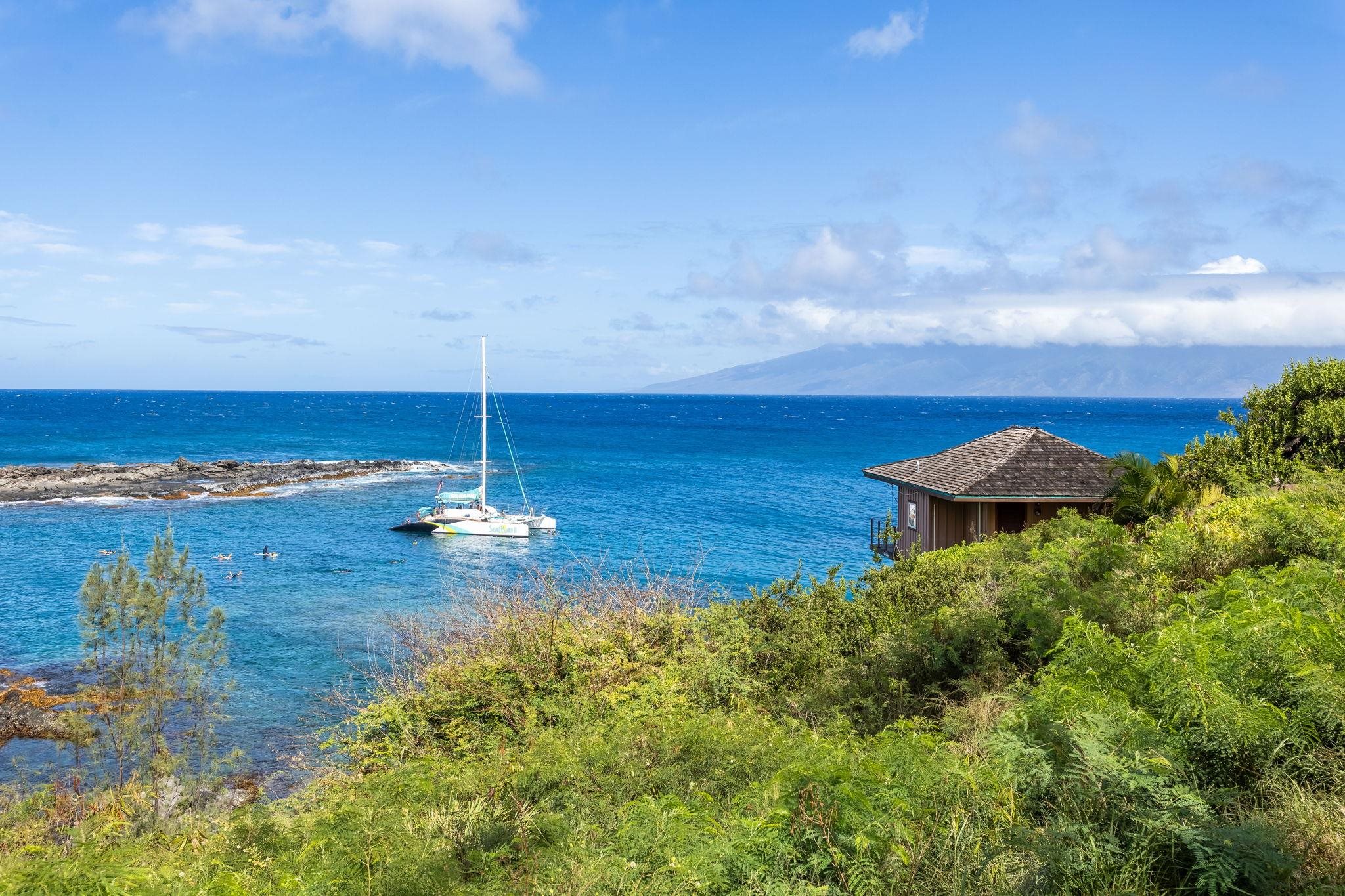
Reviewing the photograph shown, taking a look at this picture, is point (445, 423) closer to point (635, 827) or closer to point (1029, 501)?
point (1029, 501)

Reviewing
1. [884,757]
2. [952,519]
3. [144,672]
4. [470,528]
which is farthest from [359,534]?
[884,757]

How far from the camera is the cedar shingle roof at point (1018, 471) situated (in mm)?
21438

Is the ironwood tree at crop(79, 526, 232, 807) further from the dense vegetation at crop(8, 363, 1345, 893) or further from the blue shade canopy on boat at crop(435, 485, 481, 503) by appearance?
the blue shade canopy on boat at crop(435, 485, 481, 503)

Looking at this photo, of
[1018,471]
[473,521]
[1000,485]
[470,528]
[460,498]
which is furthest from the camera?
[460,498]

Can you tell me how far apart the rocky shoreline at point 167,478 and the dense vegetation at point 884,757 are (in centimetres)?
5354

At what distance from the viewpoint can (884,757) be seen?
627cm

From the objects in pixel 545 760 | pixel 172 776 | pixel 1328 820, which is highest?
pixel 1328 820

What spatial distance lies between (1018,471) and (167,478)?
67.0 meters

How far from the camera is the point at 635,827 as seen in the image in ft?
17.6

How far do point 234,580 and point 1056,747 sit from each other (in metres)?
37.5

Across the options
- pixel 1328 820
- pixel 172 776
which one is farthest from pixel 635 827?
pixel 172 776

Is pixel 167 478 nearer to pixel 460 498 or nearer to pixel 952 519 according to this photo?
pixel 460 498

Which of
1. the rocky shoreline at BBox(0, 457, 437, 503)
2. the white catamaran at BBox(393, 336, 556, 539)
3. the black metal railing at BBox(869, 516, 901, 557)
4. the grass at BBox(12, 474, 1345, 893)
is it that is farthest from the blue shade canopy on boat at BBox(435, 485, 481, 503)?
the grass at BBox(12, 474, 1345, 893)

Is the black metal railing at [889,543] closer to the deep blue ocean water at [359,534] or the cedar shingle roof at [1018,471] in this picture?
the cedar shingle roof at [1018,471]
